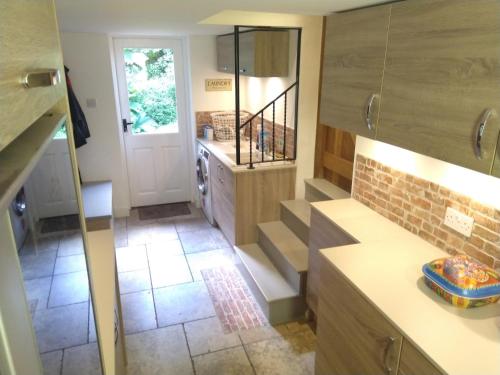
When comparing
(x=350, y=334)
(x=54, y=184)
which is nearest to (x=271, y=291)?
(x=350, y=334)

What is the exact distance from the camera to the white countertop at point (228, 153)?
11.6ft

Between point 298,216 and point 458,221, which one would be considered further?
point 298,216

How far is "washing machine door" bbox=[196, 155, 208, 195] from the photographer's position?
450 centimetres

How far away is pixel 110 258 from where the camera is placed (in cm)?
219

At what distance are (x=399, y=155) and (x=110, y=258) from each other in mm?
1860

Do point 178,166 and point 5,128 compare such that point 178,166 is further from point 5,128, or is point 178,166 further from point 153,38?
point 5,128

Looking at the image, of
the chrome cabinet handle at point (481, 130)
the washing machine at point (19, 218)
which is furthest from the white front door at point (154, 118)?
the washing machine at point (19, 218)

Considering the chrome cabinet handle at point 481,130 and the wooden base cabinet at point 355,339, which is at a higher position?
the chrome cabinet handle at point 481,130

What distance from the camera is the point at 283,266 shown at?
123 inches

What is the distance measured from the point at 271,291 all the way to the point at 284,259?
0.96ft

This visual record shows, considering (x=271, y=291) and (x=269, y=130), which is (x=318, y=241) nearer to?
(x=271, y=291)

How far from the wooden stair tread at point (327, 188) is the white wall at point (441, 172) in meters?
0.69

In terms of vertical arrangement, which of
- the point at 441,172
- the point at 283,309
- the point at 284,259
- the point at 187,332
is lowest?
the point at 187,332

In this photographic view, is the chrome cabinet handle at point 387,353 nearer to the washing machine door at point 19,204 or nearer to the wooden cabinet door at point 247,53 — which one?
the washing machine door at point 19,204
